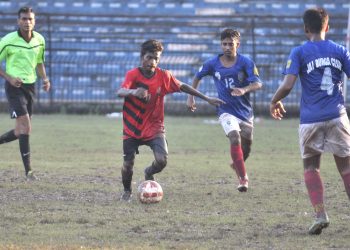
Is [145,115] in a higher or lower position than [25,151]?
higher

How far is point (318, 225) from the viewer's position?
24.5 feet

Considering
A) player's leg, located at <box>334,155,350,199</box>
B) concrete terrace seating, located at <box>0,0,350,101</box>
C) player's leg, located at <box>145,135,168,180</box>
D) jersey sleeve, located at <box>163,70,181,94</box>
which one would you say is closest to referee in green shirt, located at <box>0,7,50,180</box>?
player's leg, located at <box>145,135,168,180</box>

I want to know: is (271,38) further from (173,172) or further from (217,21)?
(173,172)

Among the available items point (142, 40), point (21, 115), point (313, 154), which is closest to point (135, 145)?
point (21, 115)

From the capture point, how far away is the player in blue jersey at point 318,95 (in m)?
7.69

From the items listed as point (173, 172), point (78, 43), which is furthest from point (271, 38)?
point (173, 172)

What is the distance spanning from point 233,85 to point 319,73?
3.38 metres

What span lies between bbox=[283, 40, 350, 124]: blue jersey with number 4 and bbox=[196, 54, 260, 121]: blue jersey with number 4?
323 centimetres

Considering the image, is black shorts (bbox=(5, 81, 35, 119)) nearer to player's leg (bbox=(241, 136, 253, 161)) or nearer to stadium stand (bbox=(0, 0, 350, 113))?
player's leg (bbox=(241, 136, 253, 161))

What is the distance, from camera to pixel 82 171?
41.5 ft

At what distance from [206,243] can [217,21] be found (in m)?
21.8

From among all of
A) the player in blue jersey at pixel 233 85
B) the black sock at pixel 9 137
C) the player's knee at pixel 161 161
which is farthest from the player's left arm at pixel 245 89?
the black sock at pixel 9 137

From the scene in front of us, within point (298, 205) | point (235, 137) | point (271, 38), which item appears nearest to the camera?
point (298, 205)

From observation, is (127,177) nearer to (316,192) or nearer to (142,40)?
(316,192)
